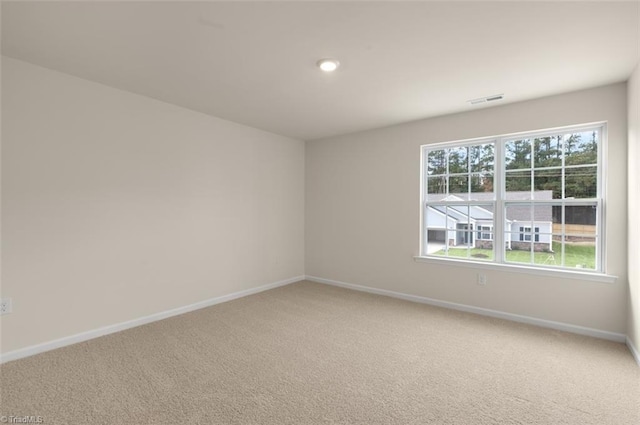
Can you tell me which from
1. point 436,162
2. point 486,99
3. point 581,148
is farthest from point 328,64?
point 581,148

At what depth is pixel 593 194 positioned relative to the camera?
10.1 ft

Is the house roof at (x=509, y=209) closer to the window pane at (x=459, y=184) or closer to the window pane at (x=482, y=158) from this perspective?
the window pane at (x=459, y=184)

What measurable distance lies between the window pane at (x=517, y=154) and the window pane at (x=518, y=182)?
3.1 inches

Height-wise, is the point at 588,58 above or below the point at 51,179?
above

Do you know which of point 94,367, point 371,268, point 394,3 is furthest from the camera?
point 371,268

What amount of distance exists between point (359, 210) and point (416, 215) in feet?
2.92

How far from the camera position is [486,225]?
371cm

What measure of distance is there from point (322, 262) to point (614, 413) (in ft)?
12.2

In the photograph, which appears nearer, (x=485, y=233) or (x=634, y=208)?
(x=634, y=208)

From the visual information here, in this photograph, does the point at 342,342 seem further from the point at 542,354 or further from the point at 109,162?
the point at 109,162

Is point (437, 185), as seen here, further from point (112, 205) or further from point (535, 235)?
point (112, 205)

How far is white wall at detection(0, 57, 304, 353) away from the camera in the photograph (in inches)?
98.5

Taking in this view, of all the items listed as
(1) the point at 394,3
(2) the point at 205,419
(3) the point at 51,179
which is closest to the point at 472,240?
(1) the point at 394,3

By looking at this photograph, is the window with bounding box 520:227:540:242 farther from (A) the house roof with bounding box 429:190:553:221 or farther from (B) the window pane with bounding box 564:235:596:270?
(B) the window pane with bounding box 564:235:596:270
